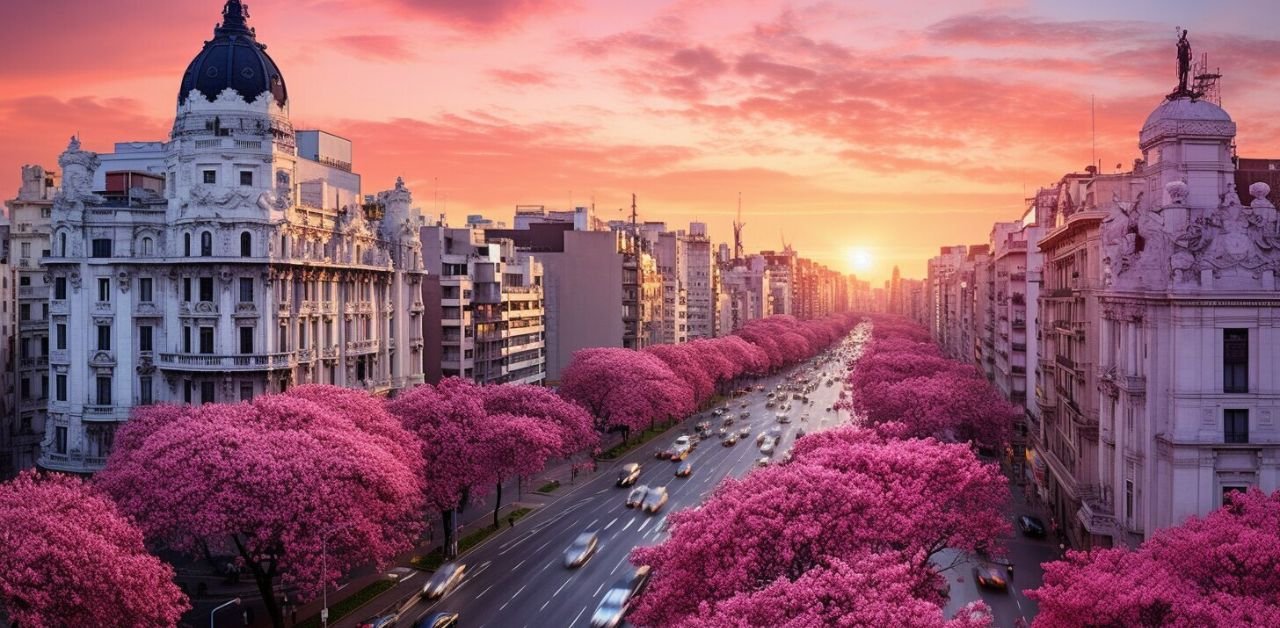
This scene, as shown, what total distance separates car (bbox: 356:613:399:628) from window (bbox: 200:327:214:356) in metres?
29.9

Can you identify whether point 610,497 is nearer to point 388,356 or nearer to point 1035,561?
point 388,356

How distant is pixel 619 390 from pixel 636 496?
26.2 m

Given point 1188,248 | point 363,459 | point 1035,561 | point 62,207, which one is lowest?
point 1035,561

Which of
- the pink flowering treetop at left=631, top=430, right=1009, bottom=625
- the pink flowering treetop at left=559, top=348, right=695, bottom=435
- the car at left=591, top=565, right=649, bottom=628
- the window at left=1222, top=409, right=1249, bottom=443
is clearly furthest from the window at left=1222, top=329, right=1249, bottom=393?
the pink flowering treetop at left=559, top=348, right=695, bottom=435

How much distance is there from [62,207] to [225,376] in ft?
61.5

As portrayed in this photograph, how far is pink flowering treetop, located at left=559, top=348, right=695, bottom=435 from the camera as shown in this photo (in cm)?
11650

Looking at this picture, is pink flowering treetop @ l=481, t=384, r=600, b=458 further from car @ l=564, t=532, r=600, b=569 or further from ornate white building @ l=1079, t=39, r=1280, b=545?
ornate white building @ l=1079, t=39, r=1280, b=545

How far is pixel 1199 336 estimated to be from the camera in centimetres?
5219

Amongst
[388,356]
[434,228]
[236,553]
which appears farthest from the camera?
[434,228]

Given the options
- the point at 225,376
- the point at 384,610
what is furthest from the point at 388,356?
the point at 384,610

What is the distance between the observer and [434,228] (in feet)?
405

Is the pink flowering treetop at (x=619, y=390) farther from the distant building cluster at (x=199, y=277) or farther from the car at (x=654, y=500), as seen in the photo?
the distant building cluster at (x=199, y=277)

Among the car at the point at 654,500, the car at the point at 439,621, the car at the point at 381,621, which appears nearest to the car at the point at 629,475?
the car at the point at 654,500

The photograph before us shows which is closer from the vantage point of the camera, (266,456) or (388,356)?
(266,456)
